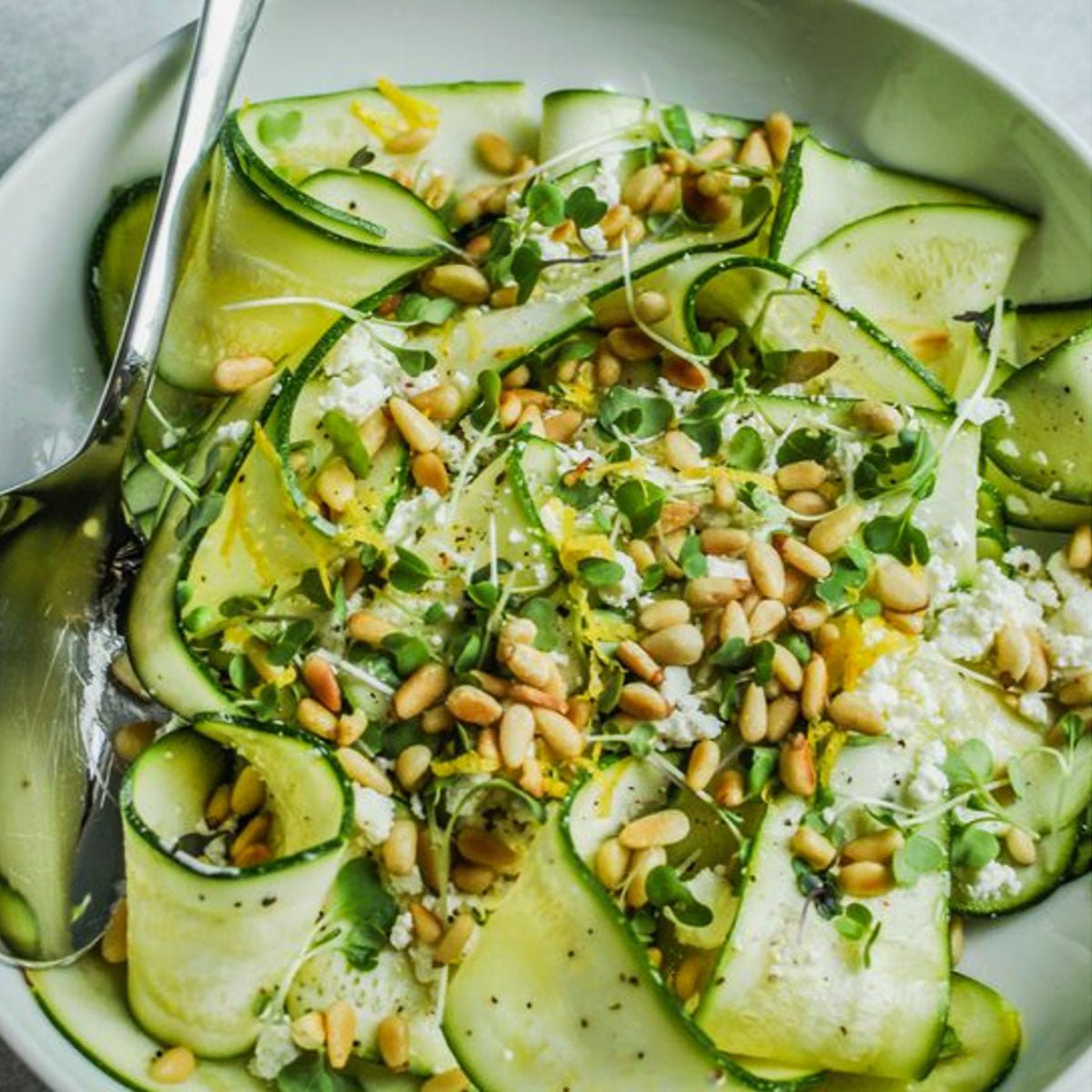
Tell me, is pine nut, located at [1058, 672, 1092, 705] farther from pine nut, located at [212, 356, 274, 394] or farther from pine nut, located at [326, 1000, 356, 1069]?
pine nut, located at [212, 356, 274, 394]

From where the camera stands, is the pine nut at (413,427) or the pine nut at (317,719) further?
the pine nut at (413,427)

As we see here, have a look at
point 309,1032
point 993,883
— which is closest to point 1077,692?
point 993,883

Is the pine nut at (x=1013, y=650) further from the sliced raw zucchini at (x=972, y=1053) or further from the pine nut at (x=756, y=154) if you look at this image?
the pine nut at (x=756, y=154)

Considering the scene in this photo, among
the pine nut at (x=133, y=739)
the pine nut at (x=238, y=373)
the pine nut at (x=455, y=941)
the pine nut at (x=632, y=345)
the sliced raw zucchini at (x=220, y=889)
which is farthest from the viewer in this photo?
the pine nut at (x=632, y=345)

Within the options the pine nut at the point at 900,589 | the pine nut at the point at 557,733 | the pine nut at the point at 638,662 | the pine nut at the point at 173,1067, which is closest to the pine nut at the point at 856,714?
the pine nut at the point at 900,589

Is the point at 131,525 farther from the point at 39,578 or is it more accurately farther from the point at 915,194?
the point at 915,194

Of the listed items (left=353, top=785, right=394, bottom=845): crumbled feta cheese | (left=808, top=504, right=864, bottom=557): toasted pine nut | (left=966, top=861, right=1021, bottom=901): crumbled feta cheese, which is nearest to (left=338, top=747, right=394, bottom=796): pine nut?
(left=353, top=785, right=394, bottom=845): crumbled feta cheese
